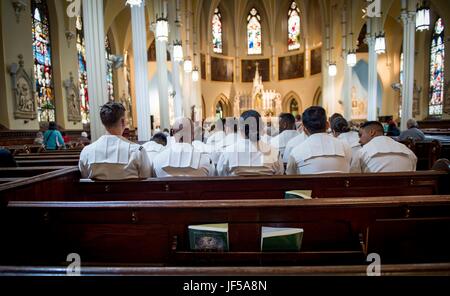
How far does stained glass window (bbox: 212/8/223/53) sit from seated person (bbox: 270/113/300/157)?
19.4m

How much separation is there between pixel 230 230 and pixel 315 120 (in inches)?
Answer: 62.0

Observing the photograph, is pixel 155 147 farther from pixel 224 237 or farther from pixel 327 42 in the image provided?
pixel 327 42

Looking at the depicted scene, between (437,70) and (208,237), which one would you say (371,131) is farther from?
(437,70)

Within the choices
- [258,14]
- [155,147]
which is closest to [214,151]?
[155,147]

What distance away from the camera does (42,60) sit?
10.3m

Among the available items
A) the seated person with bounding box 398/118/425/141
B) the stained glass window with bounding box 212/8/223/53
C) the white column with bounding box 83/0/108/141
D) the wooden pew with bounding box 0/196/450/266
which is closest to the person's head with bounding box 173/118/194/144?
the wooden pew with bounding box 0/196/450/266

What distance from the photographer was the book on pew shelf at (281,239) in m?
1.39

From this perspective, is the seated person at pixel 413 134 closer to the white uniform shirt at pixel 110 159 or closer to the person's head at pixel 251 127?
the person's head at pixel 251 127

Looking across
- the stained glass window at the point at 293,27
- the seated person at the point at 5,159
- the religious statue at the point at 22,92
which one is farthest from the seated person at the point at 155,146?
the stained glass window at the point at 293,27

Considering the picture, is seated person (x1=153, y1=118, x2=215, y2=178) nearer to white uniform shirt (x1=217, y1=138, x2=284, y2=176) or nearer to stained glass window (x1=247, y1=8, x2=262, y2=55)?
white uniform shirt (x1=217, y1=138, x2=284, y2=176)

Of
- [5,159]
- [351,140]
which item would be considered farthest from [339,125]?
[5,159]

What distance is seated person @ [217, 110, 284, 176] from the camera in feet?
8.51

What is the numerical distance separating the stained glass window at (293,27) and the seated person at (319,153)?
859 inches
